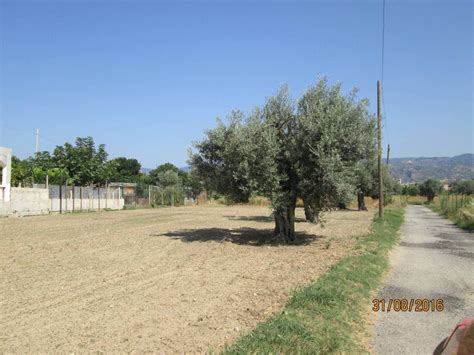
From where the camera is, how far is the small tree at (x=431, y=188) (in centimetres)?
9638

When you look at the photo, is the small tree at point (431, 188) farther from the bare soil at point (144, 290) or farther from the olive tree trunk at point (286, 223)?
the bare soil at point (144, 290)

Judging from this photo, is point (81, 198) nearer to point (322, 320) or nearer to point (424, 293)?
point (424, 293)

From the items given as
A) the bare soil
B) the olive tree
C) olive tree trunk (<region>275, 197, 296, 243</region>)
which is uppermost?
the olive tree

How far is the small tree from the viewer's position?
316ft

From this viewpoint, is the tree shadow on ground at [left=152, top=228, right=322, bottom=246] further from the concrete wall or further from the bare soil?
the concrete wall

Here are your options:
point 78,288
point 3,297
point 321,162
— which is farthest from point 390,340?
point 321,162

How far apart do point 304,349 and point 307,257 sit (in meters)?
7.74

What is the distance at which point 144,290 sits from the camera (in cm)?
850

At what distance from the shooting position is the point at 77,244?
1606 cm

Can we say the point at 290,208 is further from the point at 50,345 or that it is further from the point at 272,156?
the point at 50,345

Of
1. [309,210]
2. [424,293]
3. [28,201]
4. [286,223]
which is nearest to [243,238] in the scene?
[286,223]

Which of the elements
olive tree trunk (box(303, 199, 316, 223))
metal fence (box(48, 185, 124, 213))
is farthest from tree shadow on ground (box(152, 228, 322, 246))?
metal fence (box(48, 185, 124, 213))

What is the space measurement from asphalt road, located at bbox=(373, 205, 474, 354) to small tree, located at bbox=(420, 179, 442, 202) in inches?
3394

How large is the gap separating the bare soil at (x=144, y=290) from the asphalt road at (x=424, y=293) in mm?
1680
